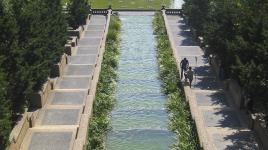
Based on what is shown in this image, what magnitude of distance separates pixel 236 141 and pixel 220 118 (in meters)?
3.07

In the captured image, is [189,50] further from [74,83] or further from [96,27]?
[96,27]

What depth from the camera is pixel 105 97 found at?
3005cm

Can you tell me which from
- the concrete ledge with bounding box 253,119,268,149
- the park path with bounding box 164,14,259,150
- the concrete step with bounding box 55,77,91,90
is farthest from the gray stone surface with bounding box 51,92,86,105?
the concrete ledge with bounding box 253,119,268,149

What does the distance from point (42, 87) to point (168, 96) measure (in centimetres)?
844

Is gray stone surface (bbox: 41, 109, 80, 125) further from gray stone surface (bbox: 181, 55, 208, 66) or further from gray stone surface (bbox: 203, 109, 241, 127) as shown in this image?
gray stone surface (bbox: 181, 55, 208, 66)

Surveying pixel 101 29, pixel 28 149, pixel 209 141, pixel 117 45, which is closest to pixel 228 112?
pixel 209 141

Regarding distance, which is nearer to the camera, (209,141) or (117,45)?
(209,141)

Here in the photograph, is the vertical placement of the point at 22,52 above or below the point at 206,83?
above

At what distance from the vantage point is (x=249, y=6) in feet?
92.4

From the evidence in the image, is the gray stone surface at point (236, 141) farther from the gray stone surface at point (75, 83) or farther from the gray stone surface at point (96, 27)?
the gray stone surface at point (96, 27)

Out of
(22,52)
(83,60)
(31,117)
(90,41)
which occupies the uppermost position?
(22,52)

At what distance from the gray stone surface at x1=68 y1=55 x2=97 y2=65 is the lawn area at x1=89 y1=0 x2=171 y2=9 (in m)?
24.1

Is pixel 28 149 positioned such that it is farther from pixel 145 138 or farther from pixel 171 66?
pixel 171 66

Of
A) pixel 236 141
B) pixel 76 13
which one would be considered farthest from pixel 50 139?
pixel 76 13
